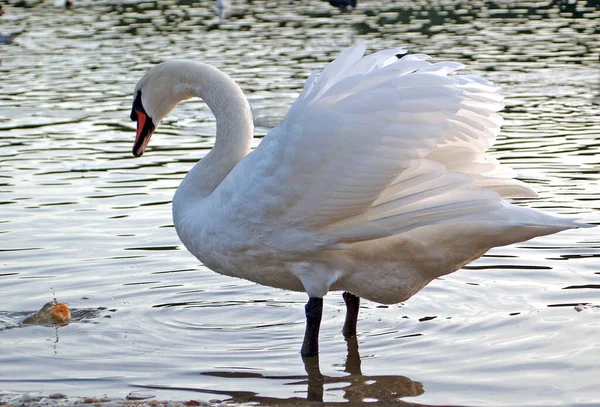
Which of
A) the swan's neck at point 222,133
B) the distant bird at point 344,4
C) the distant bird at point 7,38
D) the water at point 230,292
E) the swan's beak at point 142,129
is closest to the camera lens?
the water at point 230,292

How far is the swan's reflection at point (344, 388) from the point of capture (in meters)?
5.39

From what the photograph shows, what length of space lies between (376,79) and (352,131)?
31 centimetres

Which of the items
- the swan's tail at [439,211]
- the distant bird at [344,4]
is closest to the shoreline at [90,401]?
the swan's tail at [439,211]

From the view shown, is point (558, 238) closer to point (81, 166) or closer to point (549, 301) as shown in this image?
point (549, 301)

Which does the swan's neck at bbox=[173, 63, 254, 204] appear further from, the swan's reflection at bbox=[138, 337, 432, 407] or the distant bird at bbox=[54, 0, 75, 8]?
the distant bird at bbox=[54, 0, 75, 8]

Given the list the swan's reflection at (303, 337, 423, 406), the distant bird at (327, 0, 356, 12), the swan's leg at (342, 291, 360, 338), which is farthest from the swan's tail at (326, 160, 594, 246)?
the distant bird at (327, 0, 356, 12)

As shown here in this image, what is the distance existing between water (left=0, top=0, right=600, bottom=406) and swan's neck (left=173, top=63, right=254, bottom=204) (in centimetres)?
97

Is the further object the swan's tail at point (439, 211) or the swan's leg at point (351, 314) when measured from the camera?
the swan's leg at point (351, 314)

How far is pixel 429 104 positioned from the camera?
5172 millimetres

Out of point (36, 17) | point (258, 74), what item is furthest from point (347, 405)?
point (36, 17)

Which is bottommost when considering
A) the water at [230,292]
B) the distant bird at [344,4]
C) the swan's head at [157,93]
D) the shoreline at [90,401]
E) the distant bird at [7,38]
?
the distant bird at [344,4]

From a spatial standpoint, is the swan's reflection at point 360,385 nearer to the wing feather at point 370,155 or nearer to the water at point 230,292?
the water at point 230,292

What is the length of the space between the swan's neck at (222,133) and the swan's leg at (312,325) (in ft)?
3.20

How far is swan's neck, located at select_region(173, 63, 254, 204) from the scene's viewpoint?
6.34m
